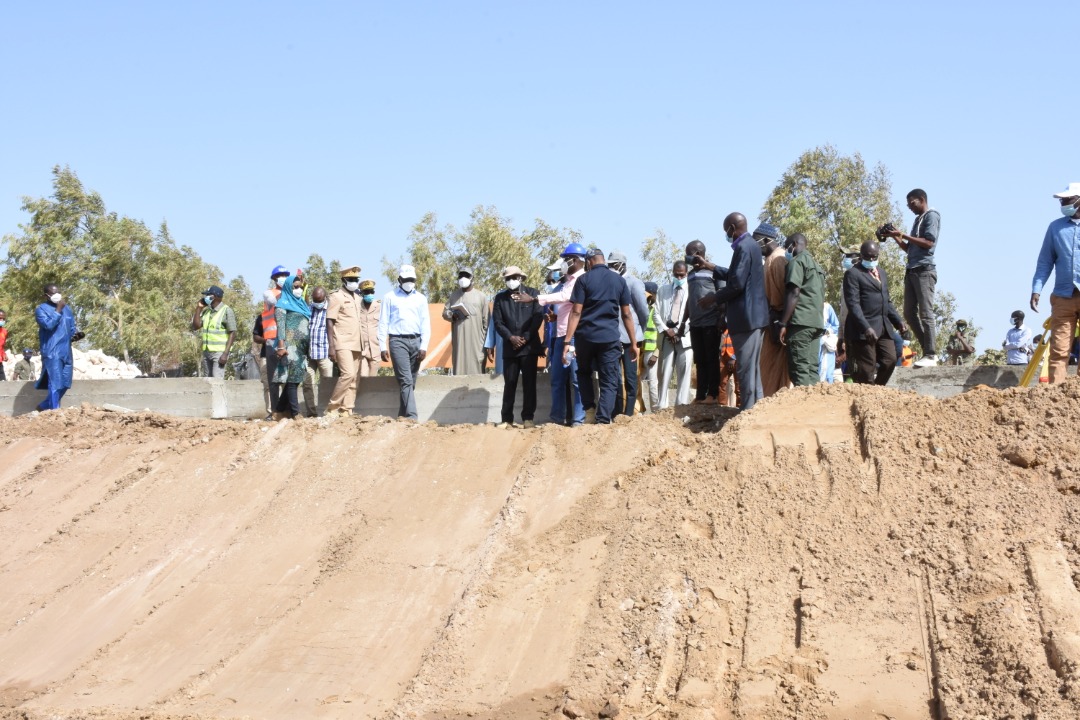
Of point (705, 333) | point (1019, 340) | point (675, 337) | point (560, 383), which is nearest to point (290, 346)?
point (560, 383)

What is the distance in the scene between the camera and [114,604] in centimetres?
870

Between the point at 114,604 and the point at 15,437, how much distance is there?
4.48 meters

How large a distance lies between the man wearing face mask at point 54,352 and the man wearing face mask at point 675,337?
707cm

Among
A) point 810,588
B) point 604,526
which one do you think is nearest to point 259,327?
point 604,526

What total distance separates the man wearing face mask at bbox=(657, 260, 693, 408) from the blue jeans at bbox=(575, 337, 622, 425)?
1549 mm

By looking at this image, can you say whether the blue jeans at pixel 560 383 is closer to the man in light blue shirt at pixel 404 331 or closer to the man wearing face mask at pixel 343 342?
the man in light blue shirt at pixel 404 331

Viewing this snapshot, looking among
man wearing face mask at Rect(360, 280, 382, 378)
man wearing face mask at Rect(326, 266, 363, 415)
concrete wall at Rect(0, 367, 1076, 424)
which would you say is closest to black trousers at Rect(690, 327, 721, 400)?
concrete wall at Rect(0, 367, 1076, 424)

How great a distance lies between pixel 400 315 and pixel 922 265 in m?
5.15

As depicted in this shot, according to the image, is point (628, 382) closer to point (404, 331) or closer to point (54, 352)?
point (404, 331)

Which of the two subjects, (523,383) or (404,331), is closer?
(523,383)

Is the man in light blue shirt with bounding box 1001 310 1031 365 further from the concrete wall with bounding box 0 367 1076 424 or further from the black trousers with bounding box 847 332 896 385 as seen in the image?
the black trousers with bounding box 847 332 896 385

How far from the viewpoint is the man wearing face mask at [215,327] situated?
1412cm

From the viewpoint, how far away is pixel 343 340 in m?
11.6

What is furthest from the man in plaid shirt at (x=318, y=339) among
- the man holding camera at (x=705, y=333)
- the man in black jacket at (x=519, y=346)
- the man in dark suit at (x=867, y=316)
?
the man in dark suit at (x=867, y=316)
